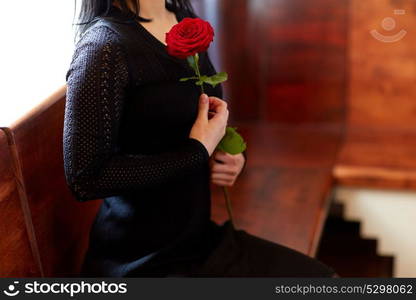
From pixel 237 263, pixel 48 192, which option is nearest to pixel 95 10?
pixel 48 192

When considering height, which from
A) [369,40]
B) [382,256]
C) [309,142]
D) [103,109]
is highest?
[103,109]

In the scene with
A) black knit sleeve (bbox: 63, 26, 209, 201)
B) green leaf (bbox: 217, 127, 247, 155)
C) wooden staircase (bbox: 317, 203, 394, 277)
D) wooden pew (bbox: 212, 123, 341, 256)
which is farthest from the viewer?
wooden staircase (bbox: 317, 203, 394, 277)

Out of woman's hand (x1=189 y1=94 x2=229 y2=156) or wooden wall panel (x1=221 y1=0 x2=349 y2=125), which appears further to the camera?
wooden wall panel (x1=221 y1=0 x2=349 y2=125)

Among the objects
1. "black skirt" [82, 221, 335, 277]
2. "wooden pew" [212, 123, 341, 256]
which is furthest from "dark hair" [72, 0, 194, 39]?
"wooden pew" [212, 123, 341, 256]

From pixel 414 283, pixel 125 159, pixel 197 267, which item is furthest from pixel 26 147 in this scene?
pixel 414 283

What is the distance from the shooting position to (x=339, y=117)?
8.07 feet

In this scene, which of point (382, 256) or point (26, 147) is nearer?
point (26, 147)

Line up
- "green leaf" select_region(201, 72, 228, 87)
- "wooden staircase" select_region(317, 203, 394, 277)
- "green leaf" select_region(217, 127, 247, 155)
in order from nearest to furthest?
"green leaf" select_region(201, 72, 228, 87) < "green leaf" select_region(217, 127, 247, 155) < "wooden staircase" select_region(317, 203, 394, 277)

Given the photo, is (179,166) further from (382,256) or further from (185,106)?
(382,256)

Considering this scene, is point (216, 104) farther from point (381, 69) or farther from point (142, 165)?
point (381, 69)

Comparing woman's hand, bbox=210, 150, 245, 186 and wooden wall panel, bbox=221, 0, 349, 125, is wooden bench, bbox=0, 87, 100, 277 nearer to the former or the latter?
woman's hand, bbox=210, 150, 245, 186

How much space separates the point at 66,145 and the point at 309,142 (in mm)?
1590

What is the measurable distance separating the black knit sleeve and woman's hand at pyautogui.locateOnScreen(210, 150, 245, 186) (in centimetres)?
24

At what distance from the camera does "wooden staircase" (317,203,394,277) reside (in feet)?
7.59
